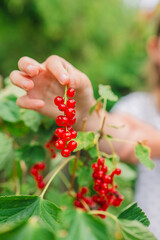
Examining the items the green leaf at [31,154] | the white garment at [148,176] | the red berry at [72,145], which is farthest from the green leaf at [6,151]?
the white garment at [148,176]

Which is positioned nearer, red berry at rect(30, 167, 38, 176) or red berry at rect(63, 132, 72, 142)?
red berry at rect(63, 132, 72, 142)

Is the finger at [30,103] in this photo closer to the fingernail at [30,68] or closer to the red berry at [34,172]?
the fingernail at [30,68]

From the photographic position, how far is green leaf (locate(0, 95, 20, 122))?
0.57 meters

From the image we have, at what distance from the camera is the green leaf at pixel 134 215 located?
37 cm

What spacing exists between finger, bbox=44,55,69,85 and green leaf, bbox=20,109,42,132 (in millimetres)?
134

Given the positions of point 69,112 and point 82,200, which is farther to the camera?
point 82,200

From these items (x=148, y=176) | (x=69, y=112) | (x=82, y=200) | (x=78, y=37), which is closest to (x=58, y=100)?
(x=69, y=112)

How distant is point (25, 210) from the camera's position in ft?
1.22

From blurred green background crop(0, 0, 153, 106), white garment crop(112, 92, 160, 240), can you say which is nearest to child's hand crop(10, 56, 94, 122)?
white garment crop(112, 92, 160, 240)

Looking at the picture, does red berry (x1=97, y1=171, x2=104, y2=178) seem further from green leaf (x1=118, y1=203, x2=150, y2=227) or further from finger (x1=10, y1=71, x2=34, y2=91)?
finger (x1=10, y1=71, x2=34, y2=91)

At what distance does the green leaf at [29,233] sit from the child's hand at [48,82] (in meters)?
0.25

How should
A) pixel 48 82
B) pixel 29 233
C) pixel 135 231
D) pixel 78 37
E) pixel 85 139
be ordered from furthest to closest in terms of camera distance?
pixel 78 37 < pixel 48 82 < pixel 85 139 < pixel 135 231 < pixel 29 233

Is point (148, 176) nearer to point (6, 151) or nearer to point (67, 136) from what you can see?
point (6, 151)

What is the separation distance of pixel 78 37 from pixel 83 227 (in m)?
4.57
